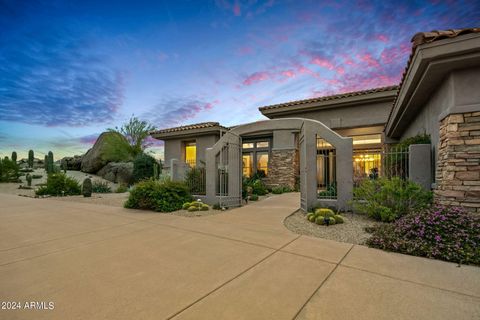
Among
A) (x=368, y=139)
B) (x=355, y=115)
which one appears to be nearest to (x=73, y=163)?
(x=355, y=115)

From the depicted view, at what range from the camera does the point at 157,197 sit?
27.0 ft

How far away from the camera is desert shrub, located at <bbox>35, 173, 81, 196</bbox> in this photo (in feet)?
43.6

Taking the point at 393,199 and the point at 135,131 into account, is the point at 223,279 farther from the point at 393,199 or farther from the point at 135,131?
the point at 135,131

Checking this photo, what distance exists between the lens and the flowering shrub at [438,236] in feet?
11.4

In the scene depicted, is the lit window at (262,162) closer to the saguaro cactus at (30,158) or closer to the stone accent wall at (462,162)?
the stone accent wall at (462,162)

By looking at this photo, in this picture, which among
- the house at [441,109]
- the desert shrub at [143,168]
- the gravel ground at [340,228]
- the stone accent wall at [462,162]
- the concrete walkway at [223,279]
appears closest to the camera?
the concrete walkway at [223,279]

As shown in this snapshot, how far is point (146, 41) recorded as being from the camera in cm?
966

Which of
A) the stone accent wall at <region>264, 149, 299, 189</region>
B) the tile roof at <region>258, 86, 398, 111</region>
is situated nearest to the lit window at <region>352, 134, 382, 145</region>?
the tile roof at <region>258, 86, 398, 111</region>

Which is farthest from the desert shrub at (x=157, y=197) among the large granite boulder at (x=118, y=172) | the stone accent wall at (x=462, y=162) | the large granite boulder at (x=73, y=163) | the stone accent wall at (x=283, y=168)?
the large granite boulder at (x=73, y=163)

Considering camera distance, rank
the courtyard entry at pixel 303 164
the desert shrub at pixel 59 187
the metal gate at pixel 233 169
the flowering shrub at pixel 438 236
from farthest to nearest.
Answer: the desert shrub at pixel 59 187
the metal gate at pixel 233 169
the courtyard entry at pixel 303 164
the flowering shrub at pixel 438 236

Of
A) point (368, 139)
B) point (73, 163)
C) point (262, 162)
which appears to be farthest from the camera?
point (73, 163)

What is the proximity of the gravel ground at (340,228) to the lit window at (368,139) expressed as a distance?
8643mm

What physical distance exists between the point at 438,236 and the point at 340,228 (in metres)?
1.93

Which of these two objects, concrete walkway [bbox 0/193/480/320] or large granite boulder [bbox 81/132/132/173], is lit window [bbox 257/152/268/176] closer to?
concrete walkway [bbox 0/193/480/320]
